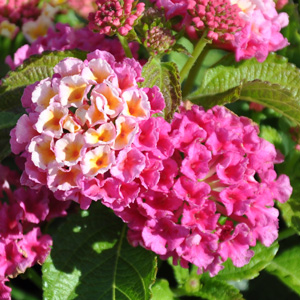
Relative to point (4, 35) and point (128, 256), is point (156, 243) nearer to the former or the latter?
point (128, 256)

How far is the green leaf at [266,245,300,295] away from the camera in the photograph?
1280 mm

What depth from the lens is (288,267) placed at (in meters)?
1.33

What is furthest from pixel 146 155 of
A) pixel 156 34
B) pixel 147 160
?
pixel 156 34

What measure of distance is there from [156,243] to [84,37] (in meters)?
0.55

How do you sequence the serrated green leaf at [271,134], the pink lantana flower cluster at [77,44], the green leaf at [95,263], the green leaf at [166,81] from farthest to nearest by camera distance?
the serrated green leaf at [271,134]
the pink lantana flower cluster at [77,44]
the green leaf at [95,263]
the green leaf at [166,81]

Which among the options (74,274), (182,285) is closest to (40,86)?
(74,274)

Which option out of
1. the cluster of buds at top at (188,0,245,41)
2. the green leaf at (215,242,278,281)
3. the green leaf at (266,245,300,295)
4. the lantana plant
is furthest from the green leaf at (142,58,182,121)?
the green leaf at (266,245,300,295)

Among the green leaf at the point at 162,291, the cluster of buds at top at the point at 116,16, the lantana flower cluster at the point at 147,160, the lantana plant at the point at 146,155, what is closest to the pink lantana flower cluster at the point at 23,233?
the lantana plant at the point at 146,155

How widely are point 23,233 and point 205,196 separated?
45 centimetres

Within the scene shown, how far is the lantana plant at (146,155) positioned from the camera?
93cm

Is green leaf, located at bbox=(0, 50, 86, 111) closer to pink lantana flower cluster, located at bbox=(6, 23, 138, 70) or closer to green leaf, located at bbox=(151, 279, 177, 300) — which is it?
pink lantana flower cluster, located at bbox=(6, 23, 138, 70)

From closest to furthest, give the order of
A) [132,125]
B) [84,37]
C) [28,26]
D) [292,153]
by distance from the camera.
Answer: [132,125], [84,37], [292,153], [28,26]

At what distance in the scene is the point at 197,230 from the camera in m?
1.02

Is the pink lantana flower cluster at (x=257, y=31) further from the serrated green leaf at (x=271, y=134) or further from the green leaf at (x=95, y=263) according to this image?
the green leaf at (x=95, y=263)
